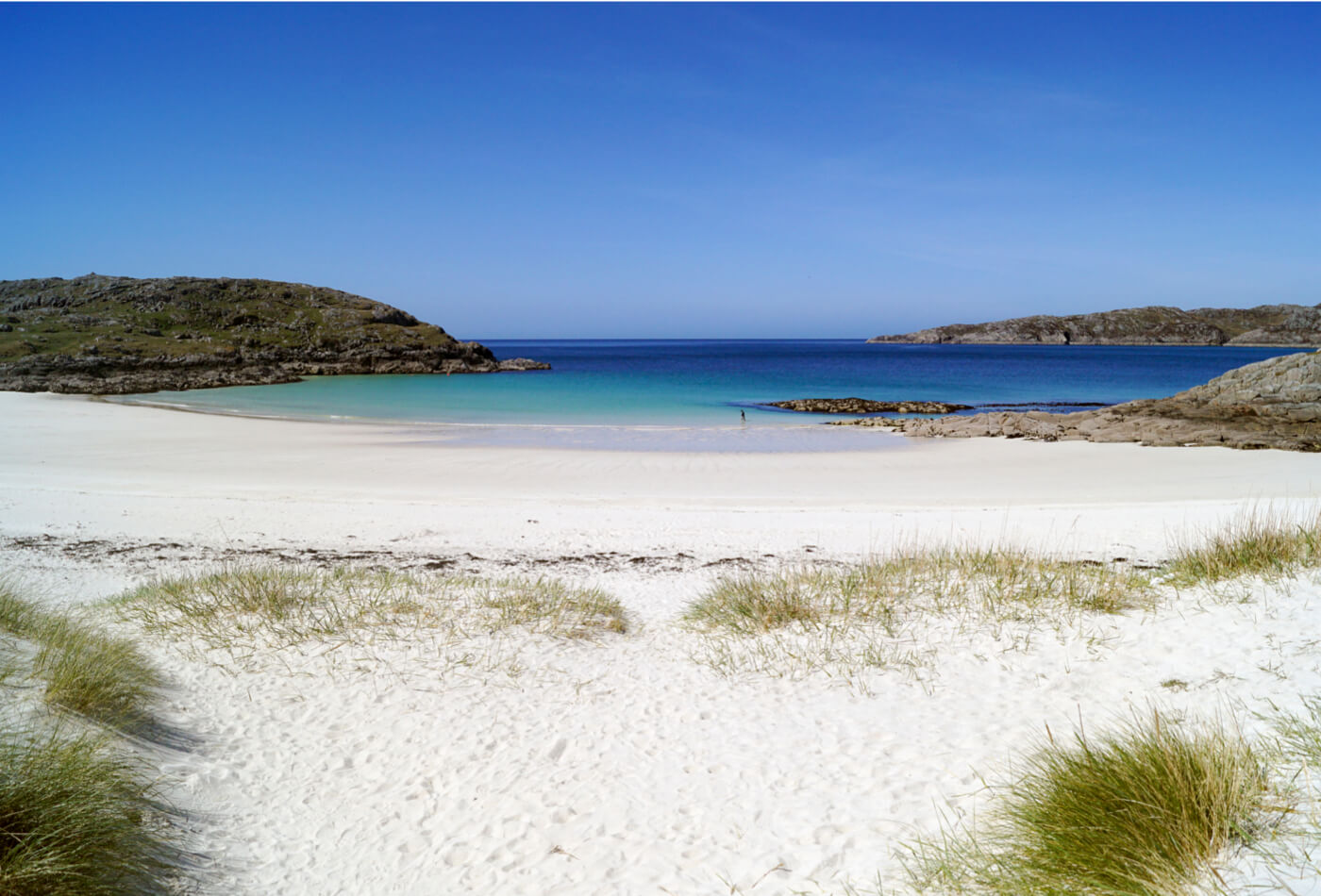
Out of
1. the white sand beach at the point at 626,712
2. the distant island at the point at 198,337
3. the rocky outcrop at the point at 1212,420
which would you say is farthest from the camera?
the distant island at the point at 198,337

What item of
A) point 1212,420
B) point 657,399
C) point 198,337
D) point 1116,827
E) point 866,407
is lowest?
point 1212,420

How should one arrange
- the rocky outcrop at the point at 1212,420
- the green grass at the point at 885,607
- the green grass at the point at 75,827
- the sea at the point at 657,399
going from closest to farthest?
the green grass at the point at 75,827 → the green grass at the point at 885,607 → the rocky outcrop at the point at 1212,420 → the sea at the point at 657,399

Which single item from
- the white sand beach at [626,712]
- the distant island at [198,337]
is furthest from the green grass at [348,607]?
the distant island at [198,337]

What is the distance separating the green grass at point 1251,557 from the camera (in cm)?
759

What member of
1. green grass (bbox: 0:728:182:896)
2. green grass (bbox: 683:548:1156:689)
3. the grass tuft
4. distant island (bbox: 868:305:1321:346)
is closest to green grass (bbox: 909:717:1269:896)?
green grass (bbox: 683:548:1156:689)

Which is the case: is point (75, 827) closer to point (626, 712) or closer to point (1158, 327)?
point (626, 712)

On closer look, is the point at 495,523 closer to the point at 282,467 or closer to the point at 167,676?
the point at 167,676

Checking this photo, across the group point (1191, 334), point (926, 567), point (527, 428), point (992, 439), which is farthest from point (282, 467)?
point (1191, 334)

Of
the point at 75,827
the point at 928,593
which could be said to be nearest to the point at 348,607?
the point at 75,827

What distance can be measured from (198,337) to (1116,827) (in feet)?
238

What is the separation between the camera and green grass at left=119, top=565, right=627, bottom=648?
24.9 ft

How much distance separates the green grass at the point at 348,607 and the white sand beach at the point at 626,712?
0.39 m

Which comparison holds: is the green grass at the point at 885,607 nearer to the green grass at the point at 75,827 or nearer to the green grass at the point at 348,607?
the green grass at the point at 348,607

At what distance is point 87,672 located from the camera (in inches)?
213
